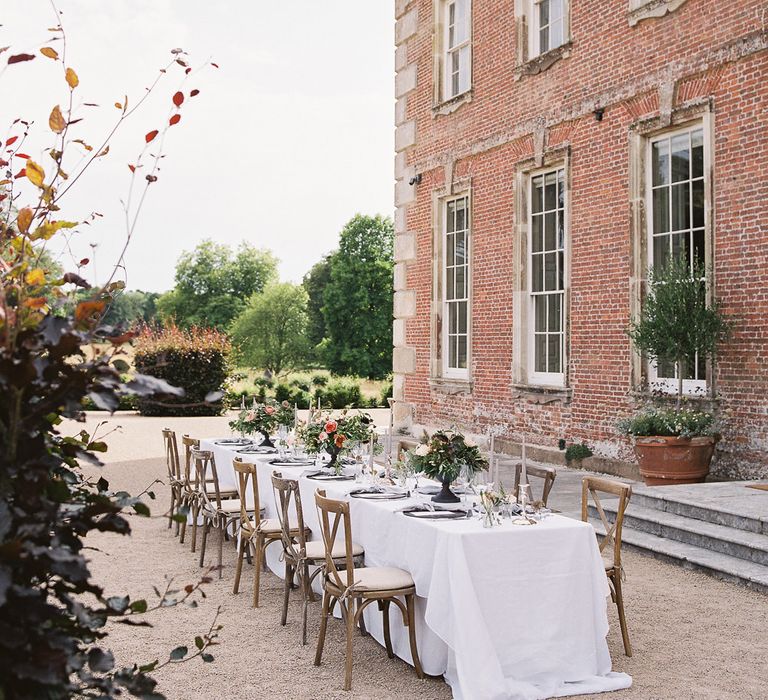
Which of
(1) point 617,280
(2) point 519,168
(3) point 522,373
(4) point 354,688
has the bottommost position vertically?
(4) point 354,688

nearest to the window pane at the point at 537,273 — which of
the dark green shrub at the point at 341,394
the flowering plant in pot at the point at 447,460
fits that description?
the flowering plant in pot at the point at 447,460

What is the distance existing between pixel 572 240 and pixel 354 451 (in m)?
5.52

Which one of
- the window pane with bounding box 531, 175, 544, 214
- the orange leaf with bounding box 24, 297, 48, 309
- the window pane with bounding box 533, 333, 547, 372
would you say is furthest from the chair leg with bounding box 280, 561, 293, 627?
the window pane with bounding box 531, 175, 544, 214

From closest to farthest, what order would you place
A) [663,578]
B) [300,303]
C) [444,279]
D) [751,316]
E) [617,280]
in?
1. [663,578]
2. [751,316]
3. [617,280]
4. [444,279]
5. [300,303]

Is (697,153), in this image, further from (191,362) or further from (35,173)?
(191,362)

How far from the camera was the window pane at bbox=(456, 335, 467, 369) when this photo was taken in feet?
46.3

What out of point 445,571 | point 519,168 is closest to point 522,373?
point 519,168

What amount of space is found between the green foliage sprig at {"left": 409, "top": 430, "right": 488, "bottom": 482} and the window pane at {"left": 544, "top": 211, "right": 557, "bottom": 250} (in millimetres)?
7127

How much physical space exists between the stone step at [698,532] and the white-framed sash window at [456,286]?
236 inches

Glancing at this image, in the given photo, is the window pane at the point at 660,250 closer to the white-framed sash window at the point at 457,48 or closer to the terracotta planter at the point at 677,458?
the terracotta planter at the point at 677,458

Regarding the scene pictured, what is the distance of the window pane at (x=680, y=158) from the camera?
9.89m

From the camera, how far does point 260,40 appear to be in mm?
9484

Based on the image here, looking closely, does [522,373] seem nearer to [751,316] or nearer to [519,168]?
[519,168]

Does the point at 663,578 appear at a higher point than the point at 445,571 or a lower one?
lower
